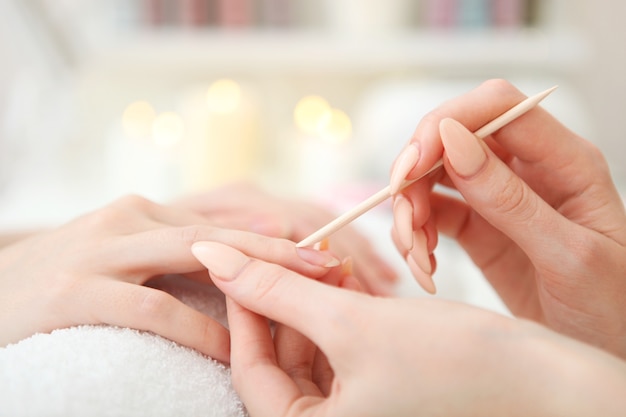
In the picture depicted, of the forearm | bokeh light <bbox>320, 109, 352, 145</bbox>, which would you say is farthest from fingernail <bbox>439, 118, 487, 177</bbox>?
bokeh light <bbox>320, 109, 352, 145</bbox>

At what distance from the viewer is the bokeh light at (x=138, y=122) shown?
149 centimetres

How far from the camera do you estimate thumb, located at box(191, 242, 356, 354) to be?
0.34 metres

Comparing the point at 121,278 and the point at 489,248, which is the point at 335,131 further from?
the point at 121,278

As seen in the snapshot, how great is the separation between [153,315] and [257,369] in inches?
3.5

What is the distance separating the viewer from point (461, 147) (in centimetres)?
47

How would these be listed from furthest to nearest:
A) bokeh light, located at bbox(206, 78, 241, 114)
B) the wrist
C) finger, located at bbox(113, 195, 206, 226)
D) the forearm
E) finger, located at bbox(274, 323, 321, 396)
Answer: bokeh light, located at bbox(206, 78, 241, 114)
the forearm
finger, located at bbox(113, 195, 206, 226)
finger, located at bbox(274, 323, 321, 396)
the wrist

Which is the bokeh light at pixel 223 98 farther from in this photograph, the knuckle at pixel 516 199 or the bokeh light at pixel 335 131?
the knuckle at pixel 516 199

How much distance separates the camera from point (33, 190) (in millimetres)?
1524

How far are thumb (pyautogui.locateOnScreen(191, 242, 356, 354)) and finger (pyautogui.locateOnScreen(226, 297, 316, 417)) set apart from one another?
0.02 metres

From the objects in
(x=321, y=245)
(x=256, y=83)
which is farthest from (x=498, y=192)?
(x=256, y=83)

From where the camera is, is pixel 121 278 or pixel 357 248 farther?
pixel 357 248

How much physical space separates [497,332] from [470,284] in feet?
1.97

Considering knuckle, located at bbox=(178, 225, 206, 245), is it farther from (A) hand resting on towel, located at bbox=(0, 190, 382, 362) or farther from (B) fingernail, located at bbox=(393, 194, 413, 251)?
(B) fingernail, located at bbox=(393, 194, 413, 251)

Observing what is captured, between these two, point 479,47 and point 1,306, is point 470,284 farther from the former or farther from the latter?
point 479,47
